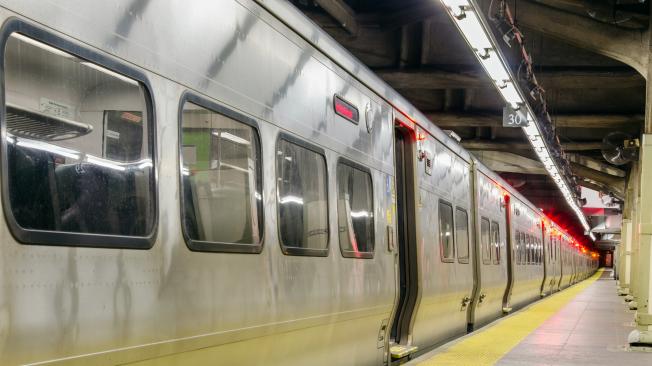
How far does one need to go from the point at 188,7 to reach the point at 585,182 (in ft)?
115

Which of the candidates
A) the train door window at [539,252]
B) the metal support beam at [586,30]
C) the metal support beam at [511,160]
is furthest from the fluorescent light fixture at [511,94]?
the metal support beam at [511,160]

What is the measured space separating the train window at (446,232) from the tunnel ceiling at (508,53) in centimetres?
247

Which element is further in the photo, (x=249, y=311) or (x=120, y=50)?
(x=249, y=311)

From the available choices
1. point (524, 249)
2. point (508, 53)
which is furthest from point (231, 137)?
point (524, 249)

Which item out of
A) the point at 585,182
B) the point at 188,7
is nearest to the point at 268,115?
the point at 188,7

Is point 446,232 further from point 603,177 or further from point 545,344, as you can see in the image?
point 603,177

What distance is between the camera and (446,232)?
33.0ft

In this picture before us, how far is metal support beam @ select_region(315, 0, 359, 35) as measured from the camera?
1327 cm

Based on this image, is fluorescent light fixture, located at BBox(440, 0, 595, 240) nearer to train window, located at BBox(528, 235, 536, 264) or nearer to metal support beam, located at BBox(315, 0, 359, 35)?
metal support beam, located at BBox(315, 0, 359, 35)

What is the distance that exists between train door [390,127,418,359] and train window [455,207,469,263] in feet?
7.04

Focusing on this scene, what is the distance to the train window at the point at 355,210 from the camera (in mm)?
6078

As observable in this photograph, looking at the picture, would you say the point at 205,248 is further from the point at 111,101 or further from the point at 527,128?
the point at 527,128

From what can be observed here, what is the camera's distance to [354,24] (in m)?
14.8

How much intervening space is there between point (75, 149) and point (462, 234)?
865 cm
